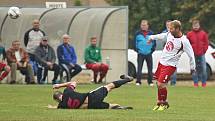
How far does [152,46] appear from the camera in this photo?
27125 millimetres

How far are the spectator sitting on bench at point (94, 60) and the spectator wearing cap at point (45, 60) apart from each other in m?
1.19

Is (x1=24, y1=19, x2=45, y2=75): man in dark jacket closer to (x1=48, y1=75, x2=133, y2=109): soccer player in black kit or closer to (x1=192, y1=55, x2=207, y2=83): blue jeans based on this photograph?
(x1=192, y1=55, x2=207, y2=83): blue jeans

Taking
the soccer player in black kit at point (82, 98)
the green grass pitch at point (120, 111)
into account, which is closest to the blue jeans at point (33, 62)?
the green grass pitch at point (120, 111)

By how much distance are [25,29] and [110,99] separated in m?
12.2

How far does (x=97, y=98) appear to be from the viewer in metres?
15.1

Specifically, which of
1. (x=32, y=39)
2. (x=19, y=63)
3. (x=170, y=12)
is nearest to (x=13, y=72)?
(x=19, y=63)

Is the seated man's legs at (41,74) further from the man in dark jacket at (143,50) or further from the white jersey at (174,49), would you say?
the white jersey at (174,49)

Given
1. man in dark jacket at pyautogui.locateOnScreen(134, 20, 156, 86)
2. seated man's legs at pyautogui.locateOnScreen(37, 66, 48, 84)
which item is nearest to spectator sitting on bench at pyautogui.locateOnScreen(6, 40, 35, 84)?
seated man's legs at pyautogui.locateOnScreen(37, 66, 48, 84)

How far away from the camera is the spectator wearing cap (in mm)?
27578

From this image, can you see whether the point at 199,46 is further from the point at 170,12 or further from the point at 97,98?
the point at 170,12

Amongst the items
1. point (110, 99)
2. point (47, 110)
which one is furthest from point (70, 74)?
point (47, 110)

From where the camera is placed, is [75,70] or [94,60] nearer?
[75,70]

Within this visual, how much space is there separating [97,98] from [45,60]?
42.1 ft

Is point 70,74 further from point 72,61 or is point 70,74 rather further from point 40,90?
point 40,90
